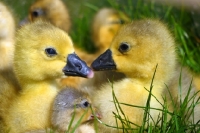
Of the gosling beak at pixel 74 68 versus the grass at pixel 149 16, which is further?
the grass at pixel 149 16

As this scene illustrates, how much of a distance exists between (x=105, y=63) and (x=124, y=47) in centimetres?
12

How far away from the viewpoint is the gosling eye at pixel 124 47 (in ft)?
7.79

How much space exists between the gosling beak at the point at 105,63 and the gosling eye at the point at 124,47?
0.07m

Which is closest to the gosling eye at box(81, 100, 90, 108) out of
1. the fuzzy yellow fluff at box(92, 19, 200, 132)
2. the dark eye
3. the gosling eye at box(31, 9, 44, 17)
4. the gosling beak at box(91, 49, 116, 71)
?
the dark eye

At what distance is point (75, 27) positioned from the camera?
387cm

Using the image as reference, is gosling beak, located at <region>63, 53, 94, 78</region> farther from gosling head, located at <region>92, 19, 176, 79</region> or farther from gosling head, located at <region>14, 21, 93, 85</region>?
gosling head, located at <region>92, 19, 176, 79</region>

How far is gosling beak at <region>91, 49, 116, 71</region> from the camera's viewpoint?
7.96 feet

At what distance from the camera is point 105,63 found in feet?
7.98

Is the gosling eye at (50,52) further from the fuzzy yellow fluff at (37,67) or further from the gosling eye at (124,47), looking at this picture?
the gosling eye at (124,47)

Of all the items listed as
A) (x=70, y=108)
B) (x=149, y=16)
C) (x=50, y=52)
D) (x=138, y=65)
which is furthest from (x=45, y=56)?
(x=149, y=16)

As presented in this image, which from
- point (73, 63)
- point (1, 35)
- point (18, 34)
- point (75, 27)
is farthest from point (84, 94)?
point (75, 27)

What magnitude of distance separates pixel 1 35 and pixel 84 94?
700mm

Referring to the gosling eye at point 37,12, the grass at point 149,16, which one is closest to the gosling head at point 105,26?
the grass at point 149,16

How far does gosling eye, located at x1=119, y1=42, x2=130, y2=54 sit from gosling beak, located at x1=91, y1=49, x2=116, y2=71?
7 centimetres
